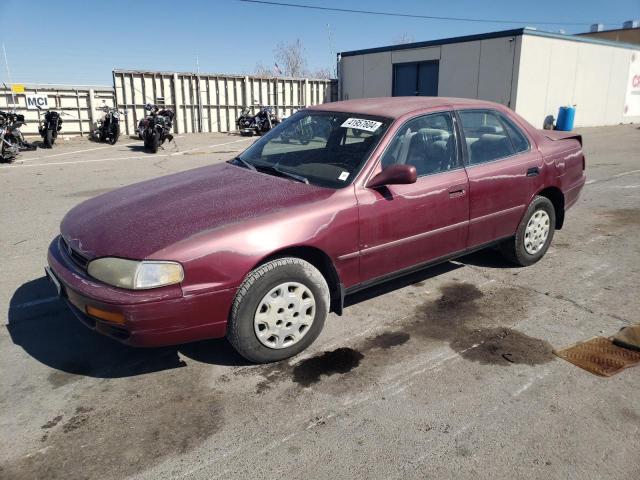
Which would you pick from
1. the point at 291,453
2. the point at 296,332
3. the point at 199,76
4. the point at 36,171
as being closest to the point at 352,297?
the point at 296,332

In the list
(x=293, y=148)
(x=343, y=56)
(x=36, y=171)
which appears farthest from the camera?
(x=343, y=56)

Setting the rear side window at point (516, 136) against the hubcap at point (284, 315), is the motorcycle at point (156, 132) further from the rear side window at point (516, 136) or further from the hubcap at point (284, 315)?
the hubcap at point (284, 315)

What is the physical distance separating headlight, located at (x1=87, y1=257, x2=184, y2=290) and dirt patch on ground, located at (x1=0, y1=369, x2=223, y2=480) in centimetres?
68

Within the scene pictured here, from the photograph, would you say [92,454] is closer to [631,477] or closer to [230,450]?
[230,450]

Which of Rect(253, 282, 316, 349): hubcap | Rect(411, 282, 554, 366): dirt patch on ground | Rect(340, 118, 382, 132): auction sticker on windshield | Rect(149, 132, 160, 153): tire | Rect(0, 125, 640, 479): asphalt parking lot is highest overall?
Rect(340, 118, 382, 132): auction sticker on windshield

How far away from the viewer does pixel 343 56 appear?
27.0 m

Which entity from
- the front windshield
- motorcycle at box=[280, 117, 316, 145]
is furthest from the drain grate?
motorcycle at box=[280, 117, 316, 145]

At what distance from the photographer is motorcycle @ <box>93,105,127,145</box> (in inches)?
655

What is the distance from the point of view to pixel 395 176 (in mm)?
3375

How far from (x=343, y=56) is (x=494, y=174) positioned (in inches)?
967

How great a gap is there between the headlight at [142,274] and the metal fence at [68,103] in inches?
675

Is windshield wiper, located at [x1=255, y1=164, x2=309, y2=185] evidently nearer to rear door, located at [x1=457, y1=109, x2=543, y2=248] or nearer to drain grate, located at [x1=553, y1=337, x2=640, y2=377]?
rear door, located at [x1=457, y1=109, x2=543, y2=248]

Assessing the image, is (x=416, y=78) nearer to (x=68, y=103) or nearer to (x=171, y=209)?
(x=68, y=103)

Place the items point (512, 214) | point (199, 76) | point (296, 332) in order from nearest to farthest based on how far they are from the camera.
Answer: point (296, 332)
point (512, 214)
point (199, 76)
